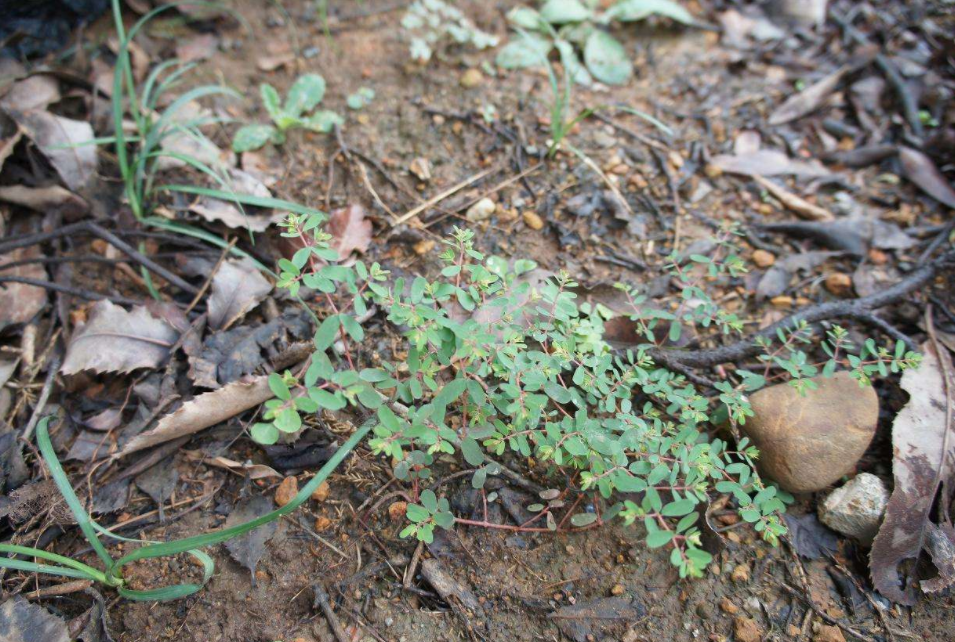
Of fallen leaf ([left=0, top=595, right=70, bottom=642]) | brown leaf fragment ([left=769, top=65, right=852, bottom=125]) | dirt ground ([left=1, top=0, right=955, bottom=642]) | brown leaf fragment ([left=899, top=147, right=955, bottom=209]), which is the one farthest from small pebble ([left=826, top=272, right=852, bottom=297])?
fallen leaf ([left=0, top=595, right=70, bottom=642])

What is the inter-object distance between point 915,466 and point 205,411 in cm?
222

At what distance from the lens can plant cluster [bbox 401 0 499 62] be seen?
2871mm

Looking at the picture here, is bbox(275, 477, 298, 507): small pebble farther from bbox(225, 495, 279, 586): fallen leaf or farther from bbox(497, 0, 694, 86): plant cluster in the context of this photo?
bbox(497, 0, 694, 86): plant cluster

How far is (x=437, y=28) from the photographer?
292 cm

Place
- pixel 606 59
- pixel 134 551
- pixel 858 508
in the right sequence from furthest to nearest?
1. pixel 606 59
2. pixel 858 508
3. pixel 134 551

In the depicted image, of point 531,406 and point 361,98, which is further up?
point 361,98

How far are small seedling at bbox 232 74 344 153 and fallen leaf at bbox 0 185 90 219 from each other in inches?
24.9

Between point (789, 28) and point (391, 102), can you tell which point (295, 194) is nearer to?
point (391, 102)

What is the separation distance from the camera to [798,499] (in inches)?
75.6

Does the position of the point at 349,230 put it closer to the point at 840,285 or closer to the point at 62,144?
the point at 62,144

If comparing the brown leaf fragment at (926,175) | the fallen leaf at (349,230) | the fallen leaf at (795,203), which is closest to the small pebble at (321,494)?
the fallen leaf at (349,230)

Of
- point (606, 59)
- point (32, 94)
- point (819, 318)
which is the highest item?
point (606, 59)

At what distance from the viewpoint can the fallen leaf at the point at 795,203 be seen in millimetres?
2615

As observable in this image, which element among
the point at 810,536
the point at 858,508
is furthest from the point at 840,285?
the point at 810,536
